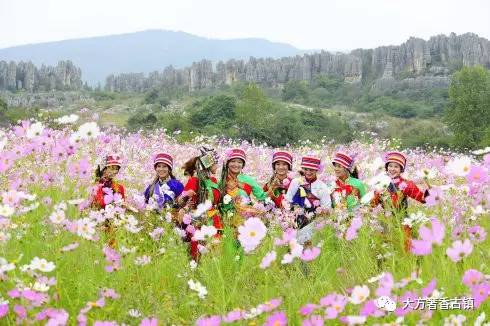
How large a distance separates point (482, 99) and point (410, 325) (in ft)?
97.6

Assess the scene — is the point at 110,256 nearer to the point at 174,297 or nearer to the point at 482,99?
the point at 174,297

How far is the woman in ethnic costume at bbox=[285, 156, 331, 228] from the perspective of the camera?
4285mm

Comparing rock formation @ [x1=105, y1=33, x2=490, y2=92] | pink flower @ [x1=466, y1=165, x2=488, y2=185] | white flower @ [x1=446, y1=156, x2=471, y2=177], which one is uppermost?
rock formation @ [x1=105, y1=33, x2=490, y2=92]

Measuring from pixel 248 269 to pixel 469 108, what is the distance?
1101 inches

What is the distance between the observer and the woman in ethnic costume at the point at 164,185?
474cm

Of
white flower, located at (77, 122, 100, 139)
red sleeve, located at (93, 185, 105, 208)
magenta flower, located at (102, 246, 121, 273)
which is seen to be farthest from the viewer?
red sleeve, located at (93, 185, 105, 208)

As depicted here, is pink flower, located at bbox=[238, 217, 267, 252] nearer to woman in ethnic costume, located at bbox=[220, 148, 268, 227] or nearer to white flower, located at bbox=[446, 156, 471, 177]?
white flower, located at bbox=[446, 156, 471, 177]

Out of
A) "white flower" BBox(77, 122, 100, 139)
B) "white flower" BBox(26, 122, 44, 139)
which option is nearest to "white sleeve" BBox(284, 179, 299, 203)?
"white flower" BBox(77, 122, 100, 139)

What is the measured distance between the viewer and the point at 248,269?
3.36 m

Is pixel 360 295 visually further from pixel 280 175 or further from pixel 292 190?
pixel 280 175

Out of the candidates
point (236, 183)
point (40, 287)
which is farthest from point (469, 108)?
point (40, 287)

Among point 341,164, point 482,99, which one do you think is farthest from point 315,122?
point 341,164

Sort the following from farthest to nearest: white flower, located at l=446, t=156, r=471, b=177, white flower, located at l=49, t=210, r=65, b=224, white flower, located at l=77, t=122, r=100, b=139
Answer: white flower, located at l=77, t=122, r=100, b=139, white flower, located at l=49, t=210, r=65, b=224, white flower, located at l=446, t=156, r=471, b=177

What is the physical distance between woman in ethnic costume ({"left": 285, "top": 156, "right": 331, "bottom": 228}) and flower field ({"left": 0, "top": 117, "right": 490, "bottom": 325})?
1.48 feet
